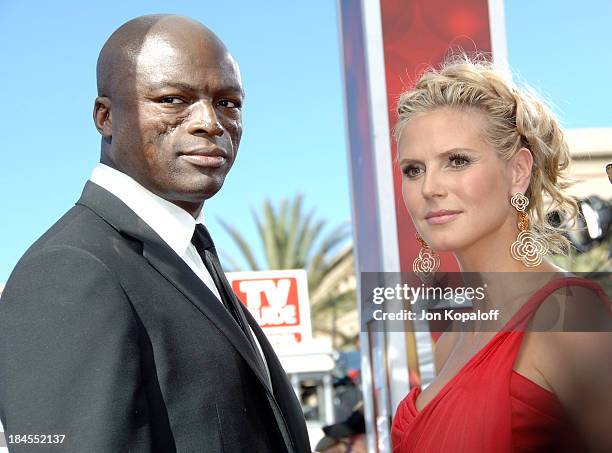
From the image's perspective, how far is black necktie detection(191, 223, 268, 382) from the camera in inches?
67.7

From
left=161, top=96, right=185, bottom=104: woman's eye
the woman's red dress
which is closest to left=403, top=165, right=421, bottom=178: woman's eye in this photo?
the woman's red dress

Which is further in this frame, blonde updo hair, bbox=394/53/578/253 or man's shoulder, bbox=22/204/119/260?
blonde updo hair, bbox=394/53/578/253

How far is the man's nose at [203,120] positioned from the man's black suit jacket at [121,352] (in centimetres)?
22

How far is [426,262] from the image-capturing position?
207 centimetres

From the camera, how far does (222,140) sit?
1.65 metres

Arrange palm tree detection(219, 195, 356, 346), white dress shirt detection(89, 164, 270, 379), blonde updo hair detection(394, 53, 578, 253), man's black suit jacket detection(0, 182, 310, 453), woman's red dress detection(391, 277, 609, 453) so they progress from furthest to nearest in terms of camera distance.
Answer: palm tree detection(219, 195, 356, 346), blonde updo hair detection(394, 53, 578, 253), woman's red dress detection(391, 277, 609, 453), white dress shirt detection(89, 164, 270, 379), man's black suit jacket detection(0, 182, 310, 453)

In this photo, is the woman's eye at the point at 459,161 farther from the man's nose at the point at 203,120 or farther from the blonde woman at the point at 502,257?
the man's nose at the point at 203,120

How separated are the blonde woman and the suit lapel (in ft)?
1.94

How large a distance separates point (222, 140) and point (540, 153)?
803mm

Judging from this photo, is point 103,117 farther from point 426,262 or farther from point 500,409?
point 500,409

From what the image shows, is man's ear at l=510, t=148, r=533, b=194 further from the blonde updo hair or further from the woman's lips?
the woman's lips

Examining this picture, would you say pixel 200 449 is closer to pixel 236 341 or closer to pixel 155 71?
pixel 236 341

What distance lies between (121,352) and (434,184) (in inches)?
37.0

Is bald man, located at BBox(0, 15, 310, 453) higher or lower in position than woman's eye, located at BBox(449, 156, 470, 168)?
lower
